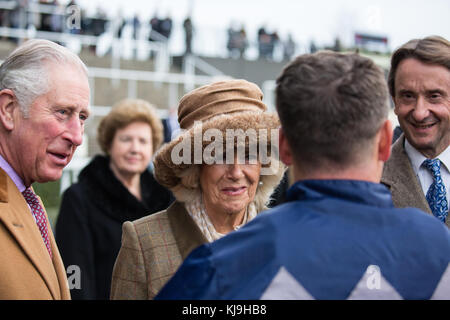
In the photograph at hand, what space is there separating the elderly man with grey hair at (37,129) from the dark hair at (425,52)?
4.88ft

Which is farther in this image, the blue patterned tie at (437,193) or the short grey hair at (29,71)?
the blue patterned tie at (437,193)

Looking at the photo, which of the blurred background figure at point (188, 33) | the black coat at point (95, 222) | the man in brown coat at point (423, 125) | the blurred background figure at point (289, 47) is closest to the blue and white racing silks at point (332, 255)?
the man in brown coat at point (423, 125)

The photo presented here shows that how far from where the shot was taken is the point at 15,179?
2.25m

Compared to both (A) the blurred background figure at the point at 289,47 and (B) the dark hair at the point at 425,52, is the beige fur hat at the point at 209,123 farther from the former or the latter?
(A) the blurred background figure at the point at 289,47

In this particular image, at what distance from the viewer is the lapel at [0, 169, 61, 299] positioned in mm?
2045

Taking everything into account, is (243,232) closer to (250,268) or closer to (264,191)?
(250,268)

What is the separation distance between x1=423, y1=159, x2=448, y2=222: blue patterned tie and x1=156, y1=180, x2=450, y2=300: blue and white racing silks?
1203mm

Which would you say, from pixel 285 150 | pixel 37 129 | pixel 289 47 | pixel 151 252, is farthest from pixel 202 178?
pixel 289 47

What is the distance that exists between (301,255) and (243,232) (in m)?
0.18

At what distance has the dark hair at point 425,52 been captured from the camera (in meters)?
2.63

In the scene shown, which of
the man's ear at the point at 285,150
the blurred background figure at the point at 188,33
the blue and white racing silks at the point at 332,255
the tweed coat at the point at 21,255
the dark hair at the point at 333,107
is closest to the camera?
the blue and white racing silks at the point at 332,255

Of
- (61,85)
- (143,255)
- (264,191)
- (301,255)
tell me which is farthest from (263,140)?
(301,255)

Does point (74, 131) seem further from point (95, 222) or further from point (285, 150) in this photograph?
point (95, 222)

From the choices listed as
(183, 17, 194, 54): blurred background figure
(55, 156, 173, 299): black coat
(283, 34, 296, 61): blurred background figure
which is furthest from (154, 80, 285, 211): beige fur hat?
(283, 34, 296, 61): blurred background figure
